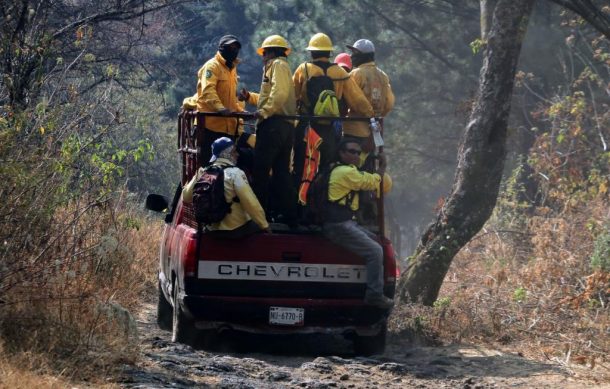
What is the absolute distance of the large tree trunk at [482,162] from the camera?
48.4 feet

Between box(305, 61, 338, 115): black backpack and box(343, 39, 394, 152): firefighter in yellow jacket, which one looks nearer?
box(305, 61, 338, 115): black backpack

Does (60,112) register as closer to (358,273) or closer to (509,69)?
(358,273)

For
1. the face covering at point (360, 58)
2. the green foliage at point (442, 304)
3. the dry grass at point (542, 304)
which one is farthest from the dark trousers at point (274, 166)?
the green foliage at point (442, 304)

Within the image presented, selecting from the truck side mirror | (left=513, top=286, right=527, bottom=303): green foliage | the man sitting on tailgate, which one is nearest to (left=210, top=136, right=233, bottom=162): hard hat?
the man sitting on tailgate

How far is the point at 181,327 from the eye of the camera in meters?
Answer: 10.9

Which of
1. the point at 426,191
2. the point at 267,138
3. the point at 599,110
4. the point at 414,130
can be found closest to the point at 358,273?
the point at 267,138

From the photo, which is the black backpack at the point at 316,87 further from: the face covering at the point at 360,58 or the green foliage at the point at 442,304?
the green foliage at the point at 442,304

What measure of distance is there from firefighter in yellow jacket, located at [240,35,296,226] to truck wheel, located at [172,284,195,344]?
1229 millimetres

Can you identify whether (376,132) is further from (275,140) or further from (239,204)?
(239,204)

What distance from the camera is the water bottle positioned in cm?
1122

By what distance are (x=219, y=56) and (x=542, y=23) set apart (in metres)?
17.3

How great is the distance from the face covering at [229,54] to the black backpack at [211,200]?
1.76m

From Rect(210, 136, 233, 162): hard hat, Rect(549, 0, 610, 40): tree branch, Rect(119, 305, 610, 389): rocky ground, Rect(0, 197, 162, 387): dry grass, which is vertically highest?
Rect(549, 0, 610, 40): tree branch

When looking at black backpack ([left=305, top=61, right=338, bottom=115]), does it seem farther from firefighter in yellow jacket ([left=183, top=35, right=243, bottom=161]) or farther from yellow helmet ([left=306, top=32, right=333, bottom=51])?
firefighter in yellow jacket ([left=183, top=35, right=243, bottom=161])
